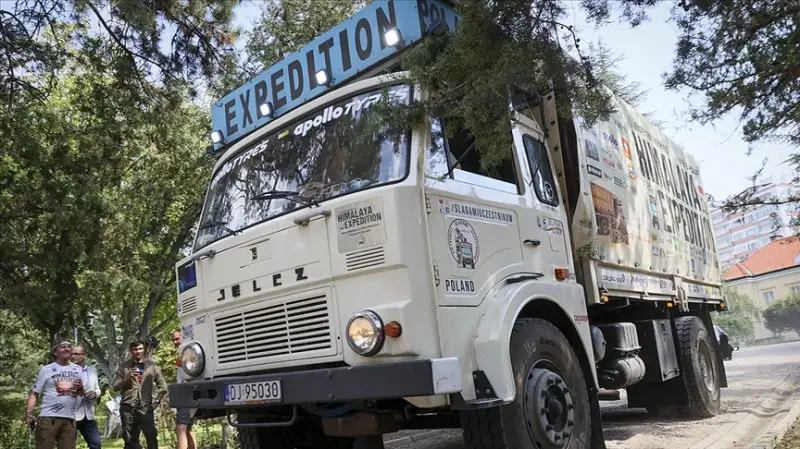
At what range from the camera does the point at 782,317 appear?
1715 inches

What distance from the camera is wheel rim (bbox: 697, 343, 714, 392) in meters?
8.02

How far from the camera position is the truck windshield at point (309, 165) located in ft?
13.5

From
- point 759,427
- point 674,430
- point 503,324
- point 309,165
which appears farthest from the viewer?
point 674,430

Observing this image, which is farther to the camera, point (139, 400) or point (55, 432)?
point (139, 400)

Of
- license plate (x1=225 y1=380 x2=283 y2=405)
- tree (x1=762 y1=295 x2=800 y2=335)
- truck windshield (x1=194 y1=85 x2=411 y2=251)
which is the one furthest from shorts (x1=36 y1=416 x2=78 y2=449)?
tree (x1=762 y1=295 x2=800 y2=335)

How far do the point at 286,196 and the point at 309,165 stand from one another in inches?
10.7

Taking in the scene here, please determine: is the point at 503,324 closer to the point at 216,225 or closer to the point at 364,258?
the point at 364,258

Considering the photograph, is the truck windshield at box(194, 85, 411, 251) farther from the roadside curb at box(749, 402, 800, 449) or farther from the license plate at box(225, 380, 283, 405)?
the roadside curb at box(749, 402, 800, 449)

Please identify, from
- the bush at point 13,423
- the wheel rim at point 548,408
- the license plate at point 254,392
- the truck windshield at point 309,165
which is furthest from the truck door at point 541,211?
the bush at point 13,423

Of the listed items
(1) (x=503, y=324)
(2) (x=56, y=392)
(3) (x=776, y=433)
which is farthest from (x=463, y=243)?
(2) (x=56, y=392)

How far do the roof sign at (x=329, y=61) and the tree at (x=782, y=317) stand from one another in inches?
1638

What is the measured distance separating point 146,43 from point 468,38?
497 centimetres

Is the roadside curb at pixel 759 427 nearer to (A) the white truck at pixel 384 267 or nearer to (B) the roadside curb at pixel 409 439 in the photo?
(A) the white truck at pixel 384 267

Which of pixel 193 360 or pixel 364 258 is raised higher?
pixel 364 258
